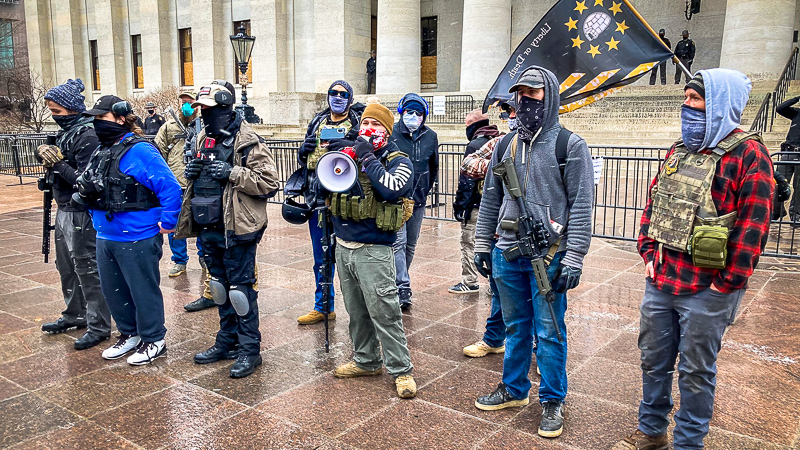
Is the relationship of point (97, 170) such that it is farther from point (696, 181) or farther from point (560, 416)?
point (696, 181)

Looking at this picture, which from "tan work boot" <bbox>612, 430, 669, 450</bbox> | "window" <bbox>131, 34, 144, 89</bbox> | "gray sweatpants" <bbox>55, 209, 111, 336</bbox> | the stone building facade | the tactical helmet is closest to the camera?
"tan work boot" <bbox>612, 430, 669, 450</bbox>

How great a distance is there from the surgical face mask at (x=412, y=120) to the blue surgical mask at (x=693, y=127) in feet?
9.58

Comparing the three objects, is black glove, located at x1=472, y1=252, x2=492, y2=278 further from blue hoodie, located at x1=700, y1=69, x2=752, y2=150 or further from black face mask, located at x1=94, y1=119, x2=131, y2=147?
black face mask, located at x1=94, y1=119, x2=131, y2=147

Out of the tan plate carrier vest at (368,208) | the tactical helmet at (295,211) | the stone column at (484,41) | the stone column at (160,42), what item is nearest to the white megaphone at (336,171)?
the tan plate carrier vest at (368,208)

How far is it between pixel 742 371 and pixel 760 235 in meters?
2.20

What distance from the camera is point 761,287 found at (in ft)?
23.2

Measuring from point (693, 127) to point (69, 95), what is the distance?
15.9 ft

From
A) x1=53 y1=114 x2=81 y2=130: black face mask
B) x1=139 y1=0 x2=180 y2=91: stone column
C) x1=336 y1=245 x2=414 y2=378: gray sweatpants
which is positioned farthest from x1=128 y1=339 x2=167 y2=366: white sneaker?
x1=139 y1=0 x2=180 y2=91: stone column

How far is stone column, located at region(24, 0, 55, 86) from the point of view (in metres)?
Result: 43.0

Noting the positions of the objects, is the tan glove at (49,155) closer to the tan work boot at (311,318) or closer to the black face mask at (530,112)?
the tan work boot at (311,318)

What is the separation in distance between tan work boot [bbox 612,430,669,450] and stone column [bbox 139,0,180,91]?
3895cm

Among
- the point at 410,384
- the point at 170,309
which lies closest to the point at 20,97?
the point at 170,309

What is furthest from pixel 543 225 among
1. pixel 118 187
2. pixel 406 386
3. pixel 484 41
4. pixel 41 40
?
pixel 41 40

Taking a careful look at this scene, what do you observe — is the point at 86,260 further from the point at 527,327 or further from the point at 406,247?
the point at 527,327
